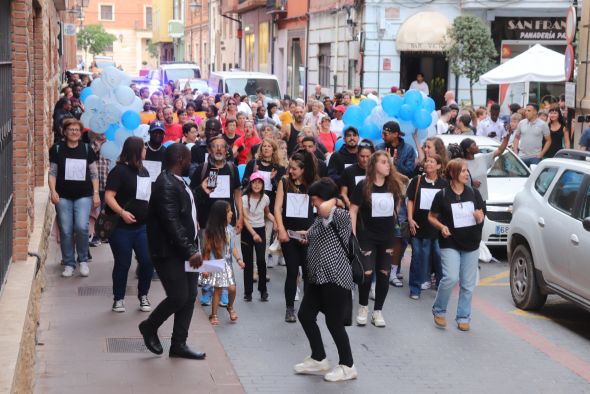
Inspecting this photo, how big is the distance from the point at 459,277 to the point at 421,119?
334 cm

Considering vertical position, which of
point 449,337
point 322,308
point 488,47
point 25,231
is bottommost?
point 449,337

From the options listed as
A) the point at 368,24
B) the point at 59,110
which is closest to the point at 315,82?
A: the point at 368,24

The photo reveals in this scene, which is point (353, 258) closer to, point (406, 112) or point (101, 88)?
point (406, 112)

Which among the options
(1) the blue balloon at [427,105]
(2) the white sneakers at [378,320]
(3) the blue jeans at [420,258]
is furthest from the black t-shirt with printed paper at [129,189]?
(1) the blue balloon at [427,105]

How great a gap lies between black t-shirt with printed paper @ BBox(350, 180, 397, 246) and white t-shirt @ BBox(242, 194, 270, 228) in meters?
1.22

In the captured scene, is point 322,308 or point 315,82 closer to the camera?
point 322,308

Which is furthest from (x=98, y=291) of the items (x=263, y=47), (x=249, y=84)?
(x=263, y=47)

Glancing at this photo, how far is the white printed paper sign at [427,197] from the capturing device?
1103 centimetres

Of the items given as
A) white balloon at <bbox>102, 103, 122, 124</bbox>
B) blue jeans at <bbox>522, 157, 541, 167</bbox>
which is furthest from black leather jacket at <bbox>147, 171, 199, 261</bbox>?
blue jeans at <bbox>522, 157, 541, 167</bbox>

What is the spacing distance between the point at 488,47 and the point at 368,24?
4.37 m

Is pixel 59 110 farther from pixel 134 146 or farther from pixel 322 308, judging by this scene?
pixel 322 308

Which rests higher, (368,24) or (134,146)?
(368,24)

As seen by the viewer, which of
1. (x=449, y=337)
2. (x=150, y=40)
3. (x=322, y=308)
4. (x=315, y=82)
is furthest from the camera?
(x=150, y=40)

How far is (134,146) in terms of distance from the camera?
10.1 metres
